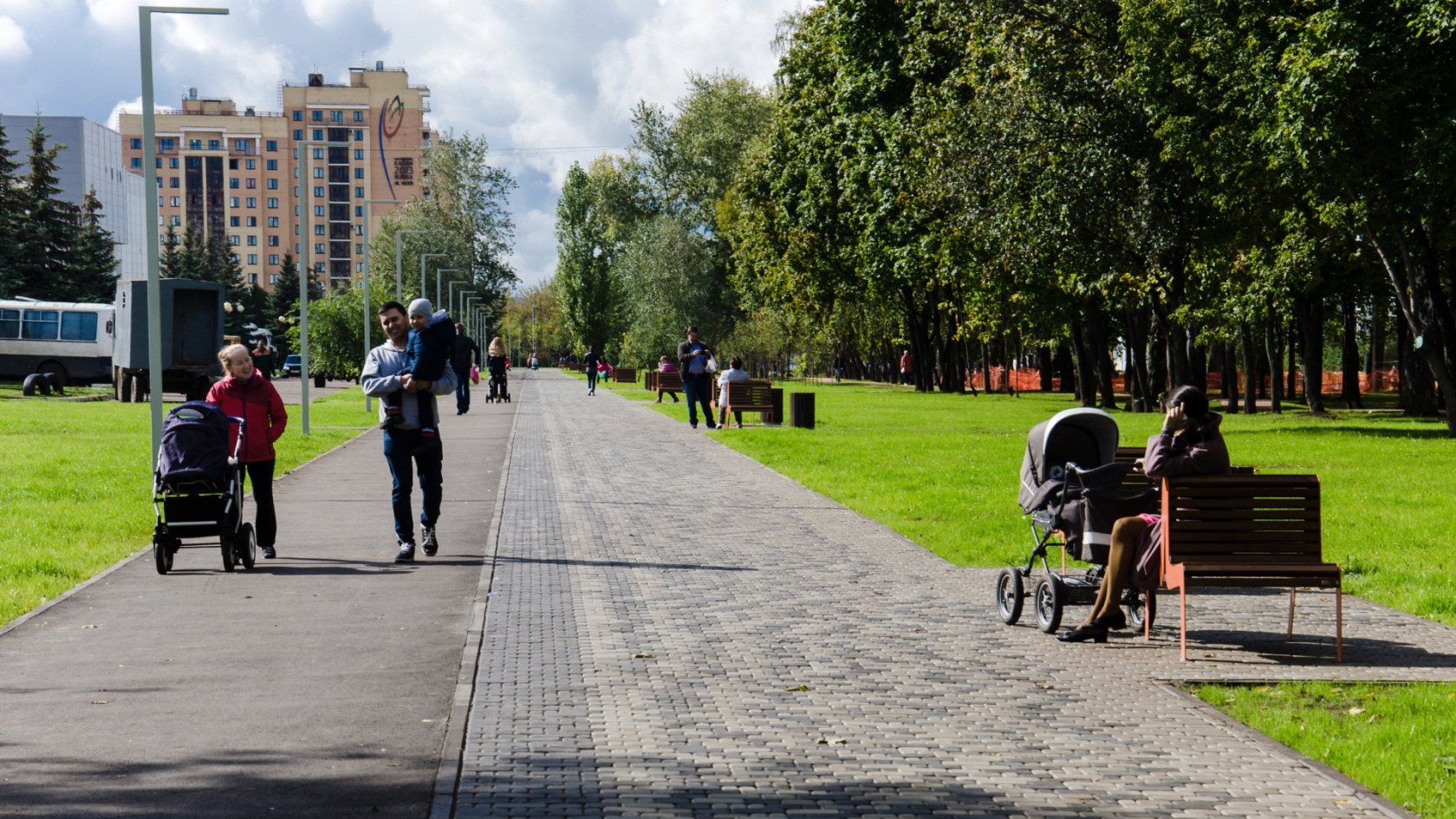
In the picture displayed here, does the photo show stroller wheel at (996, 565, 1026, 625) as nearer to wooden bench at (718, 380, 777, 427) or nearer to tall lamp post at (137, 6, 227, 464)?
tall lamp post at (137, 6, 227, 464)

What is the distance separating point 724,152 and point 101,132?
82.8 metres

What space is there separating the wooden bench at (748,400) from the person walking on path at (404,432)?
65.6 ft

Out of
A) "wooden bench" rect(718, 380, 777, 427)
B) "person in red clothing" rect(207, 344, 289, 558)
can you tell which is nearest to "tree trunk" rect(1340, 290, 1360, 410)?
"wooden bench" rect(718, 380, 777, 427)

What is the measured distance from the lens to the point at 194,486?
1098cm

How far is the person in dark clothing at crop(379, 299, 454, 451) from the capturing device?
11.5 meters

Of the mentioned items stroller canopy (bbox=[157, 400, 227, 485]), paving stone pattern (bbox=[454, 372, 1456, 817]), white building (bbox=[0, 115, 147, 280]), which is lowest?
paving stone pattern (bbox=[454, 372, 1456, 817])

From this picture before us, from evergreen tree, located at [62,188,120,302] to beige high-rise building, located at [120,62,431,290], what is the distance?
4226 inches

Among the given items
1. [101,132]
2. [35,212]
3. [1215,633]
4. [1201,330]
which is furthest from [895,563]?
[101,132]

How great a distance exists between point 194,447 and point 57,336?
47838 millimetres

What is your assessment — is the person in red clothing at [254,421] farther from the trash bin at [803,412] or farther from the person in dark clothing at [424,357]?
the trash bin at [803,412]

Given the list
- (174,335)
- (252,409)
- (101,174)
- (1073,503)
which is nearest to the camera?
(1073,503)

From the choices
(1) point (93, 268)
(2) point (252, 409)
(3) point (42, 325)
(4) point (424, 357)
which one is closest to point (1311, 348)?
(4) point (424, 357)

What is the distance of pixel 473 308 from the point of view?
10169 cm

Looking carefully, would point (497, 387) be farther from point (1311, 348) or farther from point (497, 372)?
point (1311, 348)
